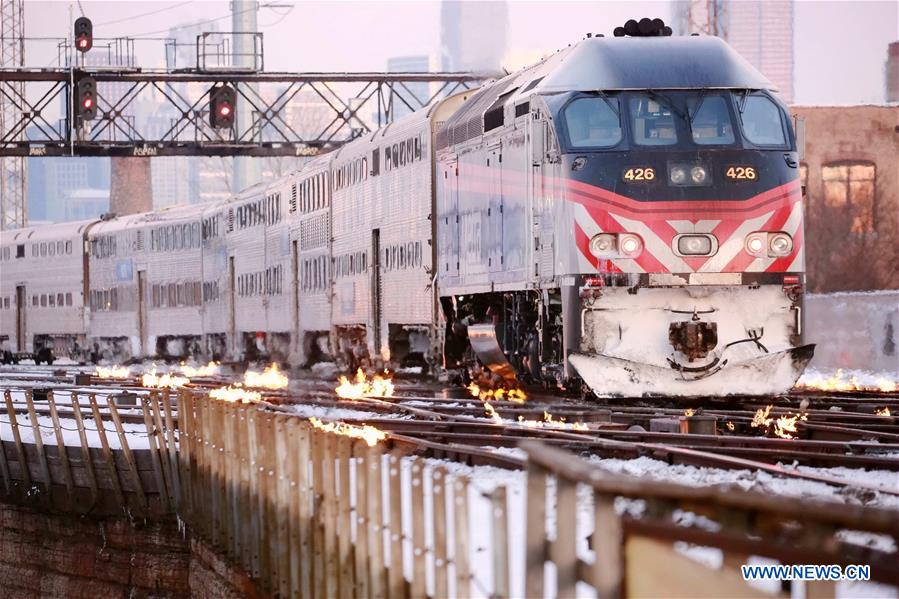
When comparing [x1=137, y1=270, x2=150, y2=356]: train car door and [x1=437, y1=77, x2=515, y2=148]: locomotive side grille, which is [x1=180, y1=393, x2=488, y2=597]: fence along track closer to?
[x1=437, y1=77, x2=515, y2=148]: locomotive side grille

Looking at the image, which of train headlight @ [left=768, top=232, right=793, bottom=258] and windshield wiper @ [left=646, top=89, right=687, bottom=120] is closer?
train headlight @ [left=768, top=232, right=793, bottom=258]

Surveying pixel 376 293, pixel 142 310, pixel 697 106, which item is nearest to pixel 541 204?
pixel 697 106

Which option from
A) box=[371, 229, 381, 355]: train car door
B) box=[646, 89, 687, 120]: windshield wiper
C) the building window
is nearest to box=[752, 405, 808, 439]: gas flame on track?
box=[646, 89, 687, 120]: windshield wiper

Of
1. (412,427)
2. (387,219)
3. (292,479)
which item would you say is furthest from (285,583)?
(387,219)

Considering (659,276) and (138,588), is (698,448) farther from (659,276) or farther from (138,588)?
(138,588)

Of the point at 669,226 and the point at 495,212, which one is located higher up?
the point at 495,212

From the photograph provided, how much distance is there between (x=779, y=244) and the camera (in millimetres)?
16750

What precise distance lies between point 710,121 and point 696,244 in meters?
1.46

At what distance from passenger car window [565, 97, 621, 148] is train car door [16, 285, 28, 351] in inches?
1567

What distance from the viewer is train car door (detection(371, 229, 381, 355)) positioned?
25.7 metres

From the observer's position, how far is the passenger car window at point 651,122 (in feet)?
55.5

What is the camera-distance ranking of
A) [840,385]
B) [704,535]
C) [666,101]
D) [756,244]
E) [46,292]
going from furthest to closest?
[46,292] → [840,385] → [666,101] → [756,244] → [704,535]

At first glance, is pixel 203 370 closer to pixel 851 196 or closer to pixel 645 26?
pixel 645 26

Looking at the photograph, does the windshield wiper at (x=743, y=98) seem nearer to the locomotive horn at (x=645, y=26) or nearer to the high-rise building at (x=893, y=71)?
the locomotive horn at (x=645, y=26)
